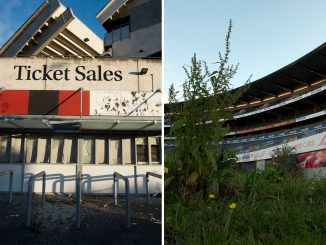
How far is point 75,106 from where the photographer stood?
206cm

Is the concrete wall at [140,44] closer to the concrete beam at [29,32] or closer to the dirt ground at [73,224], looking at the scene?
the concrete beam at [29,32]

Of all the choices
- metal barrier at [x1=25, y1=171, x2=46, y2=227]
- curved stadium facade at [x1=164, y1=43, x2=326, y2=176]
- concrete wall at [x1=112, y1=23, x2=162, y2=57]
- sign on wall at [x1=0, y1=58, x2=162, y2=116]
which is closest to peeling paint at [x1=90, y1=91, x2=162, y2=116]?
sign on wall at [x1=0, y1=58, x2=162, y2=116]

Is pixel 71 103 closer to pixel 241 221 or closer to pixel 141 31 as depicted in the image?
pixel 141 31

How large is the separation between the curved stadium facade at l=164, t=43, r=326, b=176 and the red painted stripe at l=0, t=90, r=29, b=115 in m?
14.1

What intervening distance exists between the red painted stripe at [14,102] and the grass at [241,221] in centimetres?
100

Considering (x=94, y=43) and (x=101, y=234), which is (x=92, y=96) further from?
(x=101, y=234)

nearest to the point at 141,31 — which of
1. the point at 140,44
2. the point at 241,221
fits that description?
the point at 140,44

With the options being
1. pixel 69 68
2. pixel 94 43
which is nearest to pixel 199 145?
pixel 94 43

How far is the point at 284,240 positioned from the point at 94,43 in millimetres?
1389

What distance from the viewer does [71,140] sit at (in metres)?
1.87

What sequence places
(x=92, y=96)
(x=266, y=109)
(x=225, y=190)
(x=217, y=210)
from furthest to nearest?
(x=266, y=109) → (x=92, y=96) → (x=225, y=190) → (x=217, y=210)

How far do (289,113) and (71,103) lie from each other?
23.5m

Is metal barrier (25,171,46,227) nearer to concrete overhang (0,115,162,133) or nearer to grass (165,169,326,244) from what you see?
concrete overhang (0,115,162,133)

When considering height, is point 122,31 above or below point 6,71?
above
